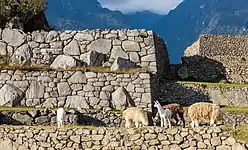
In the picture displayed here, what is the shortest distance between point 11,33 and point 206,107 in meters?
10.5

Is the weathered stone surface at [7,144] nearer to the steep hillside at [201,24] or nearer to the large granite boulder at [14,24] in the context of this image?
the large granite boulder at [14,24]

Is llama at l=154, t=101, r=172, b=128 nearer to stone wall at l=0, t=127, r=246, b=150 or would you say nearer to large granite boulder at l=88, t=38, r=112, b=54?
stone wall at l=0, t=127, r=246, b=150

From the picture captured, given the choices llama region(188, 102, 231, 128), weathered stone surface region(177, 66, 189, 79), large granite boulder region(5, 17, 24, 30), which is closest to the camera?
llama region(188, 102, 231, 128)

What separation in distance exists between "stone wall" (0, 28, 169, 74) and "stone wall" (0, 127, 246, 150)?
23.0ft

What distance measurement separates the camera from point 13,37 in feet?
74.2

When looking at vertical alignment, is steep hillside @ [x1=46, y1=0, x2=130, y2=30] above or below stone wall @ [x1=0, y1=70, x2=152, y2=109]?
above

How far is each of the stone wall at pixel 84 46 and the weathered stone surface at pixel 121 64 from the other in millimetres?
220

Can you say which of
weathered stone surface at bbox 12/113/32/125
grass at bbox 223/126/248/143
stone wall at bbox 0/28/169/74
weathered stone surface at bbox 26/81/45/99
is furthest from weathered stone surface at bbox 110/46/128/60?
grass at bbox 223/126/248/143

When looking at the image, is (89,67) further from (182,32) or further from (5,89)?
(182,32)

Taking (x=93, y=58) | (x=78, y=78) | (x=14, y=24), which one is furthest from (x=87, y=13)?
(x=78, y=78)

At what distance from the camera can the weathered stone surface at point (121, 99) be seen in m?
20.5

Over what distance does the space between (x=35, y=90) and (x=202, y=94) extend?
8499mm

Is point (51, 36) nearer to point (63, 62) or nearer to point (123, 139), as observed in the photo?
point (63, 62)

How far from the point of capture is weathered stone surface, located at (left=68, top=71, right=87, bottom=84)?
21.0 meters
